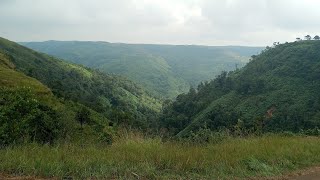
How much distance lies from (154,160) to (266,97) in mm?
83664

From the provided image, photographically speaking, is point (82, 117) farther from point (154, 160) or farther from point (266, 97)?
point (266, 97)

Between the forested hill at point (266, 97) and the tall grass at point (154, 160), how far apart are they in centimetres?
5525

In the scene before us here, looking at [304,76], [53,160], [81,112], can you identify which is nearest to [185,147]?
[53,160]

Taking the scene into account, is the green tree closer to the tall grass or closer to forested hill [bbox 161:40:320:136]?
forested hill [bbox 161:40:320:136]

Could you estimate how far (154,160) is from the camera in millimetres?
6320

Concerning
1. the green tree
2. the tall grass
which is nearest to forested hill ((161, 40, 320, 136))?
the green tree

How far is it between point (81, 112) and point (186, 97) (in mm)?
67182

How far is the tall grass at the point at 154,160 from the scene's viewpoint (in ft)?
18.5

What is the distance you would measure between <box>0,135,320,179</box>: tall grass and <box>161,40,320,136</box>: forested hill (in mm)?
55248

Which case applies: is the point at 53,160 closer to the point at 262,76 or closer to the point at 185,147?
the point at 185,147

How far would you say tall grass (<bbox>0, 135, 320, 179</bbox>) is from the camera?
5.62m

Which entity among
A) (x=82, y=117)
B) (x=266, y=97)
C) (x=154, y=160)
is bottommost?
(x=266, y=97)

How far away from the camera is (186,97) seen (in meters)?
109

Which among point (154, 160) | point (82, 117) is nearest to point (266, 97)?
point (82, 117)
